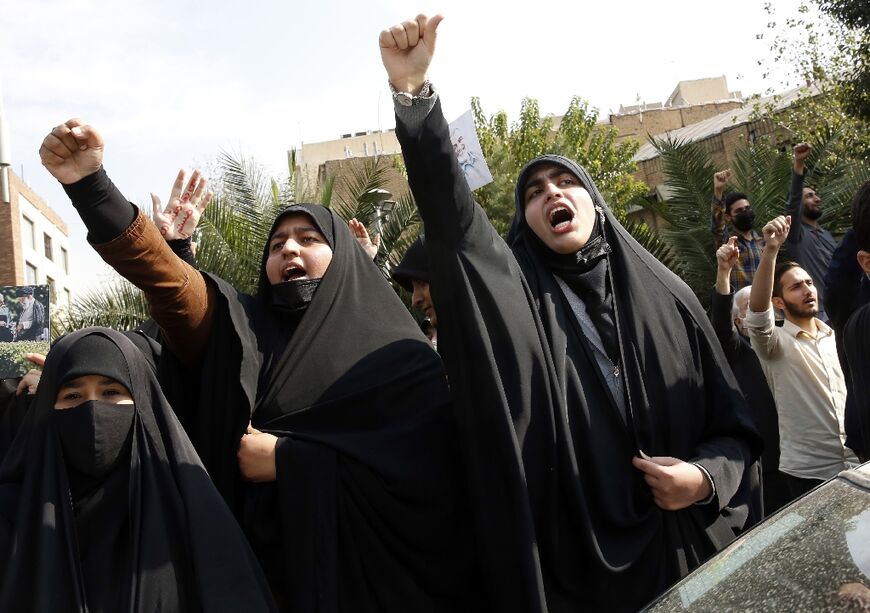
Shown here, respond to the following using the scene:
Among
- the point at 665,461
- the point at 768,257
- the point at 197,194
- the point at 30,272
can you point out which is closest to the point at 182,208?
the point at 197,194

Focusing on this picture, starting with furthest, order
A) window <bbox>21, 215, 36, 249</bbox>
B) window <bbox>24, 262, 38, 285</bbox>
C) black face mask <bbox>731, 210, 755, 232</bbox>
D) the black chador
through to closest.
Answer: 1. window <bbox>21, 215, 36, 249</bbox>
2. window <bbox>24, 262, 38, 285</bbox>
3. black face mask <bbox>731, 210, 755, 232</bbox>
4. the black chador

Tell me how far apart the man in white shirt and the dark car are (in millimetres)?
2323

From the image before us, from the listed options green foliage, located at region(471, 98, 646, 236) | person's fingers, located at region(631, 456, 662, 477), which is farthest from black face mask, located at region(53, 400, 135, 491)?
green foliage, located at region(471, 98, 646, 236)

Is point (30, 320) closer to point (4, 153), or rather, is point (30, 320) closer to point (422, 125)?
point (4, 153)

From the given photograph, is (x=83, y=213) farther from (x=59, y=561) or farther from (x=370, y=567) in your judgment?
(x=370, y=567)

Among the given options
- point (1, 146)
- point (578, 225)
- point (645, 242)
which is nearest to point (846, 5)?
point (645, 242)

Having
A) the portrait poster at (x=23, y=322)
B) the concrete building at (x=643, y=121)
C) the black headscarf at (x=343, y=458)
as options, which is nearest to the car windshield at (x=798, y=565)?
the black headscarf at (x=343, y=458)

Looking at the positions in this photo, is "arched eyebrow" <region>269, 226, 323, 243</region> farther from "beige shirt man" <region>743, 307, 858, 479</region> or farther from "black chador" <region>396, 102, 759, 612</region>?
"beige shirt man" <region>743, 307, 858, 479</region>

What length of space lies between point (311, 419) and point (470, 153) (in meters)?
1.26

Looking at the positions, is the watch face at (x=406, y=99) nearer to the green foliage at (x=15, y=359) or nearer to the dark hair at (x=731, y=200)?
the green foliage at (x=15, y=359)

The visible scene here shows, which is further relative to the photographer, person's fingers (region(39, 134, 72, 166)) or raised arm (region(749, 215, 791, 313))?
raised arm (region(749, 215, 791, 313))

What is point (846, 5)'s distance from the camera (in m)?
10.8

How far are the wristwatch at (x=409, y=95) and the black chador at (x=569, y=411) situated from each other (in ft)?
0.20

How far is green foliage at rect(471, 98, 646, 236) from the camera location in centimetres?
1922
